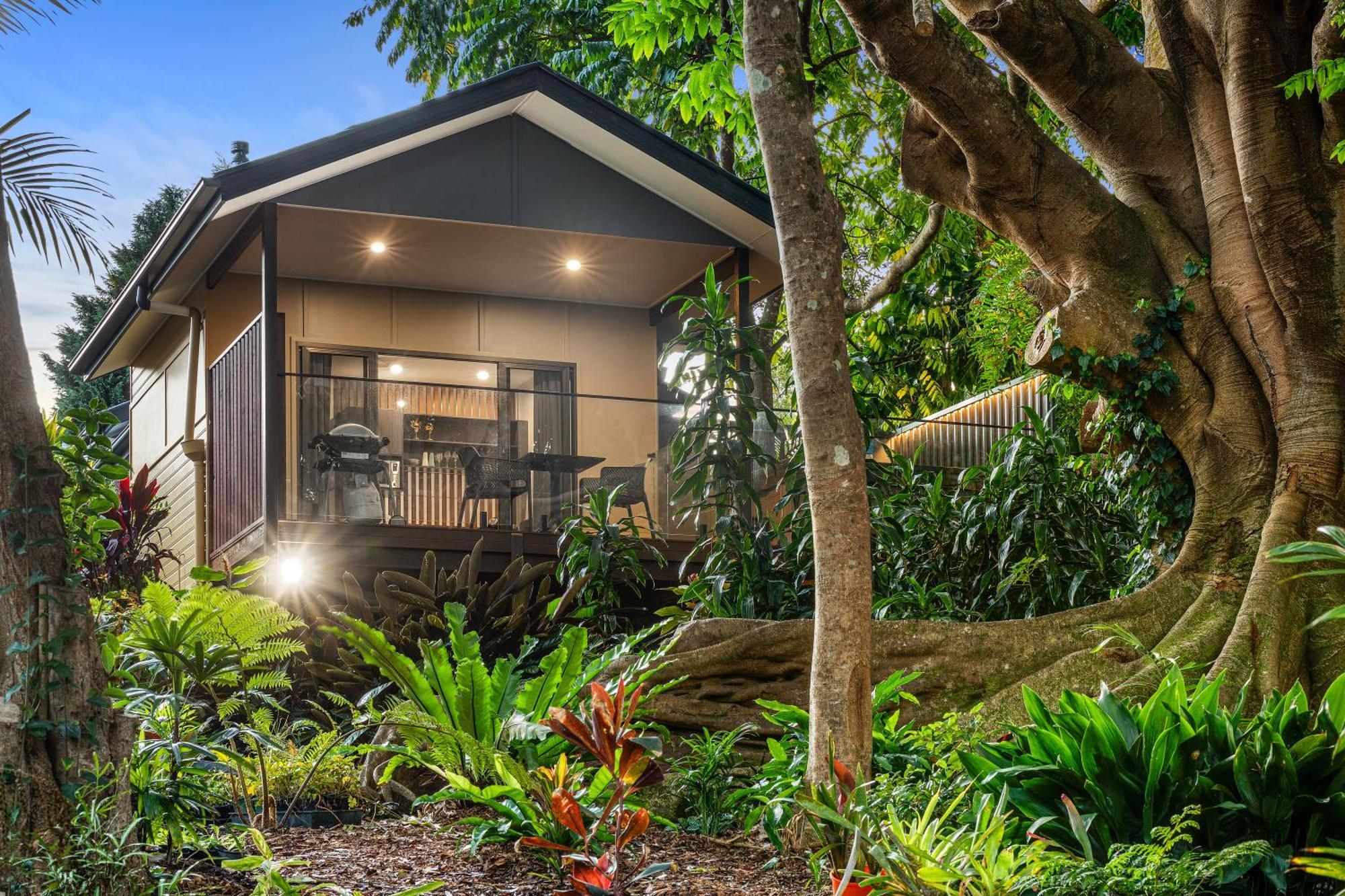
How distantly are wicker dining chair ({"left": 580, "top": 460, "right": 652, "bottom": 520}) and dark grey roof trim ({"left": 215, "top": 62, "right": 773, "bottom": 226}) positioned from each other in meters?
2.70

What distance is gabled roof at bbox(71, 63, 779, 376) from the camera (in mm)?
10516

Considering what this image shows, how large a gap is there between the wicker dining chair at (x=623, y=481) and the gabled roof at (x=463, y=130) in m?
2.66

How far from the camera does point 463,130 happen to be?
11641 millimetres

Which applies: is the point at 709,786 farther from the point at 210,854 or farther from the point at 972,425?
the point at 972,425

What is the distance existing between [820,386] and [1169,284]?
11.1 ft

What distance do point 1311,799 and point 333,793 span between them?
4.07m

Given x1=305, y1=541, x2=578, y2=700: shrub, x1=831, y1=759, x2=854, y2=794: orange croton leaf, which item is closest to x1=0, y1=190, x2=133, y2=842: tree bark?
x1=831, y1=759, x2=854, y2=794: orange croton leaf

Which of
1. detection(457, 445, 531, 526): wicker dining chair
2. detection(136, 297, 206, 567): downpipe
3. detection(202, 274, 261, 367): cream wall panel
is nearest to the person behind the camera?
detection(457, 445, 531, 526): wicker dining chair

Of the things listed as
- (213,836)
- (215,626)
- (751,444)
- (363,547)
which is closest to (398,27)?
(363,547)

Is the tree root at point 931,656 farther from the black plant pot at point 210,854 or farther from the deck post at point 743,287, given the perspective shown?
the deck post at point 743,287

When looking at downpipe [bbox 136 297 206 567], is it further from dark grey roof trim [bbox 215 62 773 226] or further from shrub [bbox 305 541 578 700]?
shrub [bbox 305 541 578 700]

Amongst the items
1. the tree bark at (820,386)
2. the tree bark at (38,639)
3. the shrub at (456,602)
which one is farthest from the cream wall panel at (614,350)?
the tree bark at (38,639)

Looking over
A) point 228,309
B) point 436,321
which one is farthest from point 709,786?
point 228,309

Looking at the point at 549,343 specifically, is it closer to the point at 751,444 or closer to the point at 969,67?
the point at 751,444
